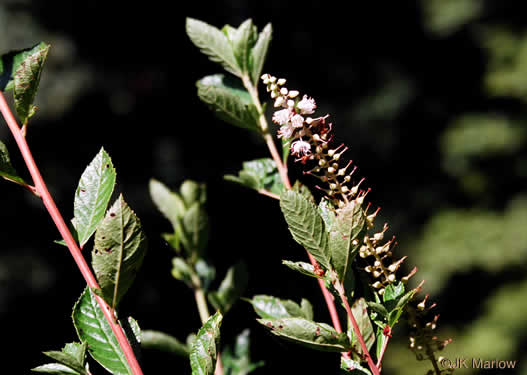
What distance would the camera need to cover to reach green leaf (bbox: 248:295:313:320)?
592 mm

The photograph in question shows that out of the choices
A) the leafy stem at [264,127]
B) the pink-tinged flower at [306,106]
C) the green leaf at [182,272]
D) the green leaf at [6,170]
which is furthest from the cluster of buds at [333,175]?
the green leaf at [182,272]

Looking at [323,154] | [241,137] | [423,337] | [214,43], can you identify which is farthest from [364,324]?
[241,137]

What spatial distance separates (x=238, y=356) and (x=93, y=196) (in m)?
0.35

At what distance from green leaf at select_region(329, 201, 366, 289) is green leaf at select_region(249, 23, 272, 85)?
0.97 ft

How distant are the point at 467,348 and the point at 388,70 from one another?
2863 millimetres

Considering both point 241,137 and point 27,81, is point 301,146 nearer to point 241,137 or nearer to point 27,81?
point 27,81

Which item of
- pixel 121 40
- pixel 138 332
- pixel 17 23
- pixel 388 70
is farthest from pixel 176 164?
pixel 138 332

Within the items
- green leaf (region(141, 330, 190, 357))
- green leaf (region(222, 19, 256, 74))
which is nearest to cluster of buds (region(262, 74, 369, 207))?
green leaf (region(222, 19, 256, 74))

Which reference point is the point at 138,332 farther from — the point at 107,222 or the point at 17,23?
the point at 17,23

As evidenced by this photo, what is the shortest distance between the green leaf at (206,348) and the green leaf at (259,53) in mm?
333

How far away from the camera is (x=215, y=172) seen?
4.07 metres

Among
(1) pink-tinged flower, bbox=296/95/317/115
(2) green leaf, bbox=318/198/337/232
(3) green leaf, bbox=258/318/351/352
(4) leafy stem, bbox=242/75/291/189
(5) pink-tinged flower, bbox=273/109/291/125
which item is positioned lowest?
(3) green leaf, bbox=258/318/351/352

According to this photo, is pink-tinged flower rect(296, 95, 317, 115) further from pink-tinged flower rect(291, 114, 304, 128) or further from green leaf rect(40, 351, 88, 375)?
green leaf rect(40, 351, 88, 375)

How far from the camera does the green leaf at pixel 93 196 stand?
0.48 meters
